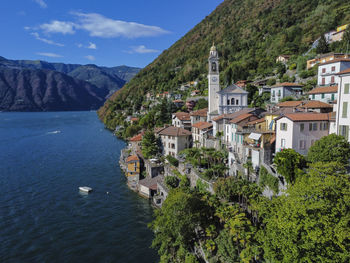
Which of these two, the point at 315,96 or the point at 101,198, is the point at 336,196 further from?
the point at 101,198

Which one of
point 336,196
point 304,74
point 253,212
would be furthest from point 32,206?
point 304,74

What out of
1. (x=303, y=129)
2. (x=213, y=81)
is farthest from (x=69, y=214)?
(x=213, y=81)

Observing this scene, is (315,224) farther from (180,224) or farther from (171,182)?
(171,182)

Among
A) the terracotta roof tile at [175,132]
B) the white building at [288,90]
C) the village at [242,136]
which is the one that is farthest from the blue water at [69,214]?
the white building at [288,90]

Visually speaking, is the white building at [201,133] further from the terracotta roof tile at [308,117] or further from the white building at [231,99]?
the terracotta roof tile at [308,117]

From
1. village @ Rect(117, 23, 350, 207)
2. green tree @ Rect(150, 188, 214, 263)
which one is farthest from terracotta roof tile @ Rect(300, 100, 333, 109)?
green tree @ Rect(150, 188, 214, 263)

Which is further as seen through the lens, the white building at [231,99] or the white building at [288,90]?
the white building at [231,99]
